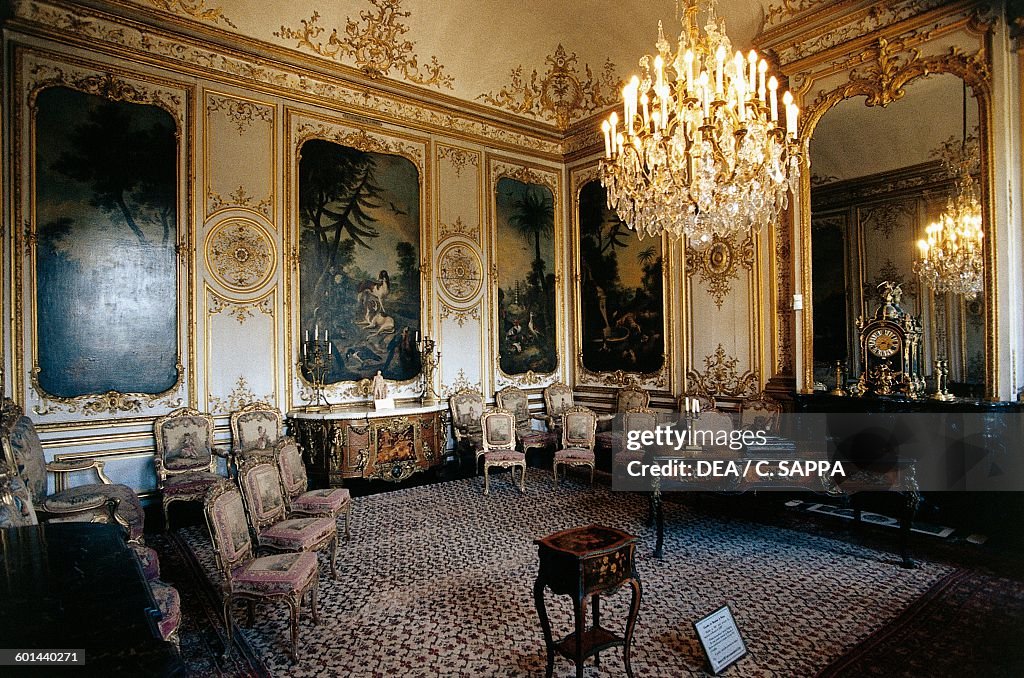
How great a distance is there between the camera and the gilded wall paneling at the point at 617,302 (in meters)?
8.40

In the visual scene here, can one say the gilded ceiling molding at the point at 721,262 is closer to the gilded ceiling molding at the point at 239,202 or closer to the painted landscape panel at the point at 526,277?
the painted landscape panel at the point at 526,277

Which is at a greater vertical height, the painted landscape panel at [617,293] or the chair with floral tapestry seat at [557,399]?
the painted landscape panel at [617,293]

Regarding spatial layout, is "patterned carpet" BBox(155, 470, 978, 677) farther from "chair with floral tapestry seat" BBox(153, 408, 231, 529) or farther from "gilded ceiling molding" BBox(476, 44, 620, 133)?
"gilded ceiling molding" BBox(476, 44, 620, 133)

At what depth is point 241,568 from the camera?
3.28m

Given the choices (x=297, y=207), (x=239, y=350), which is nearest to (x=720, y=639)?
(x=239, y=350)

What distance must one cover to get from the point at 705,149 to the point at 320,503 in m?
4.48

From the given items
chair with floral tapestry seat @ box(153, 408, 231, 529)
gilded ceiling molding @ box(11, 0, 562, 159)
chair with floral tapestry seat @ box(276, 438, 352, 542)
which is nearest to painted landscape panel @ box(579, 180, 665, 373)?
gilded ceiling molding @ box(11, 0, 562, 159)

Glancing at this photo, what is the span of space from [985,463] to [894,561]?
151cm

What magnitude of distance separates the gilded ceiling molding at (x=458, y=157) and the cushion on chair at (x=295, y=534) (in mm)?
6113

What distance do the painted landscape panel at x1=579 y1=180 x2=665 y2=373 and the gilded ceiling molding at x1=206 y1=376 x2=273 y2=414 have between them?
211 inches

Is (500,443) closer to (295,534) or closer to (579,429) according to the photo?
(579,429)

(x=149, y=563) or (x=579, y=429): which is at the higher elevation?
(x=579, y=429)

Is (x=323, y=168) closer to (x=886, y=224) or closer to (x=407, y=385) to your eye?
(x=407, y=385)

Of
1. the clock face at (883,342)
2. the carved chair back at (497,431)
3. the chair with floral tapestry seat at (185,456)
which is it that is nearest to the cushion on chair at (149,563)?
the chair with floral tapestry seat at (185,456)
